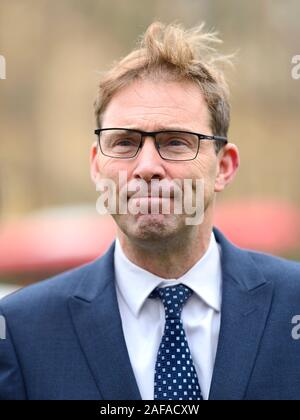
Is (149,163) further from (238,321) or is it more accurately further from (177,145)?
(238,321)

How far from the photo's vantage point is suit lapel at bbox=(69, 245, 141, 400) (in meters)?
2.32

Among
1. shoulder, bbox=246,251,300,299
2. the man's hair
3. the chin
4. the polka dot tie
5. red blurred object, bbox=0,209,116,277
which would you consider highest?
the man's hair

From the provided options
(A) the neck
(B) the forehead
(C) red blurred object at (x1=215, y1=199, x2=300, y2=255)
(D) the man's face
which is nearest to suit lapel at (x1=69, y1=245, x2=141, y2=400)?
(A) the neck

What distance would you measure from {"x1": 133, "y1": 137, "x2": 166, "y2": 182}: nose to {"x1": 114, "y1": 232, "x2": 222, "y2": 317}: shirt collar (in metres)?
0.35

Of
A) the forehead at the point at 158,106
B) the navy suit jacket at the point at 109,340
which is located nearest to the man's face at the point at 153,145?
the forehead at the point at 158,106

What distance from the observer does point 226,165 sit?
2.76 m

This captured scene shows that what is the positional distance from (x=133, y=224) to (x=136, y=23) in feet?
32.0

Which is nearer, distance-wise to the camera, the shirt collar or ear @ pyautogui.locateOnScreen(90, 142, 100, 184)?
the shirt collar

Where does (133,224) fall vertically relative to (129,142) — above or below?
below

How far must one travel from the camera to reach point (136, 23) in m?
11.7

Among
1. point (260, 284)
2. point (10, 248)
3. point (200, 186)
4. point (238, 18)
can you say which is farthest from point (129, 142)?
point (238, 18)

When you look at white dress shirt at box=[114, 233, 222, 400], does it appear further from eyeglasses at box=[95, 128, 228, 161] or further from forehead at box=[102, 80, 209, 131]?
forehead at box=[102, 80, 209, 131]

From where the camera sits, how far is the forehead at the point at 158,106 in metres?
2.48
